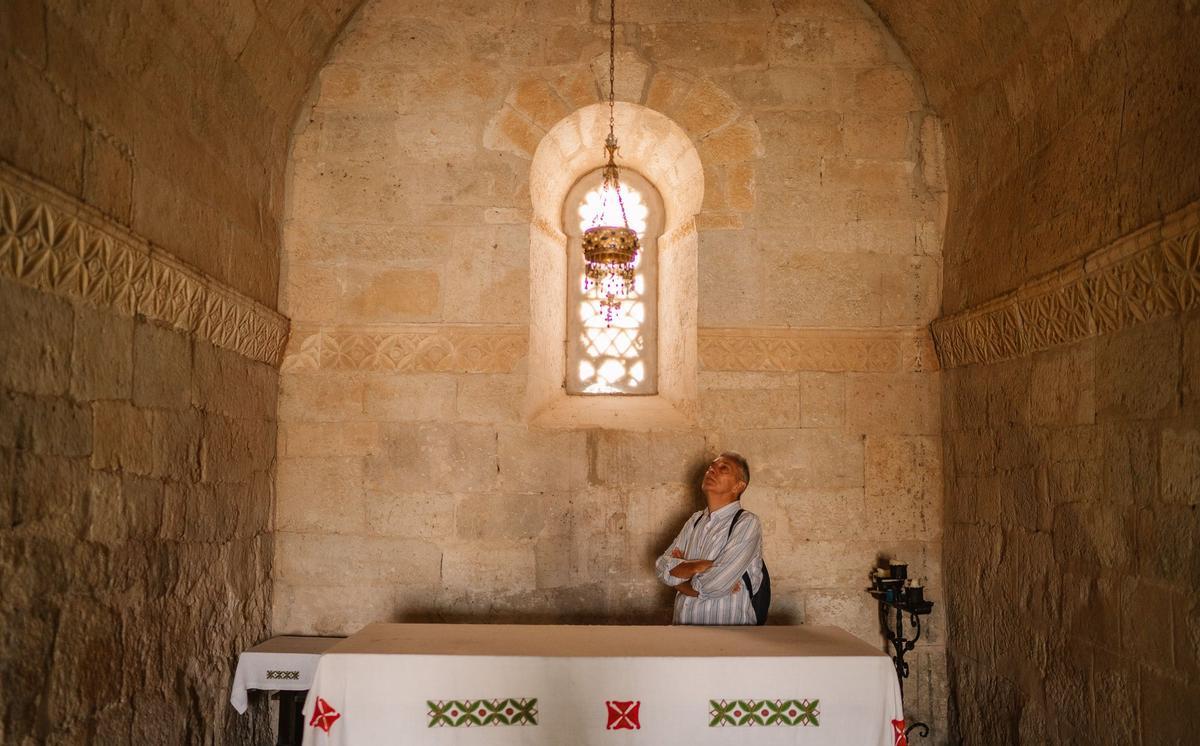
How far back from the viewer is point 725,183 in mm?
5230

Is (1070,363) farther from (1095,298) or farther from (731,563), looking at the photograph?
(731,563)

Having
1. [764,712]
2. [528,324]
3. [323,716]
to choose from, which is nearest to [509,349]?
[528,324]

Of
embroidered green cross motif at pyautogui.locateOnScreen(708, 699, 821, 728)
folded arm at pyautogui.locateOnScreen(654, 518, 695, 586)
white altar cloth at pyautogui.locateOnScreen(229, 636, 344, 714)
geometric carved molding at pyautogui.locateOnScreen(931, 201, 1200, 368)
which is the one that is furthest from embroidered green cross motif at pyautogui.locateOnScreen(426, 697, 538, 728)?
geometric carved molding at pyautogui.locateOnScreen(931, 201, 1200, 368)

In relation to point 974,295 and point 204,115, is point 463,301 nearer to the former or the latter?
point 204,115

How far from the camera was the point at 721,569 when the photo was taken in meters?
4.09

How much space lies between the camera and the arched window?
5.83 meters

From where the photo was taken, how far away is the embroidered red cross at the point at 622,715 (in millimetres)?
3246

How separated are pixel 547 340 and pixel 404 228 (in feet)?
3.65

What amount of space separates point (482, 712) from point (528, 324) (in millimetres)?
2446

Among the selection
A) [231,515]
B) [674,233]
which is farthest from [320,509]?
[674,233]

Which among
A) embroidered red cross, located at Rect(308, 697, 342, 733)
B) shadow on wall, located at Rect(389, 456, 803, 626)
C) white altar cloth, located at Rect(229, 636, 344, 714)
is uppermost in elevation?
shadow on wall, located at Rect(389, 456, 803, 626)

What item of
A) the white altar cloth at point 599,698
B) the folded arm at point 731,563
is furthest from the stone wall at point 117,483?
the folded arm at point 731,563

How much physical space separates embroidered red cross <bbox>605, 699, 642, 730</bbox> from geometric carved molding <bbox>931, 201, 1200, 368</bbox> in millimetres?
2403

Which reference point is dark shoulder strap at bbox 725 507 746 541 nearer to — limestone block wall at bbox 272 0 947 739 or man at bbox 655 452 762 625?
man at bbox 655 452 762 625
